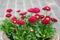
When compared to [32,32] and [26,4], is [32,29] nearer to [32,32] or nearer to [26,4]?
[32,32]

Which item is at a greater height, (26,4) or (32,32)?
(26,4)

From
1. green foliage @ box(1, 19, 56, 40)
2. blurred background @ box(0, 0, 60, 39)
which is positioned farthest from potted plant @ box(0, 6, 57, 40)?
blurred background @ box(0, 0, 60, 39)

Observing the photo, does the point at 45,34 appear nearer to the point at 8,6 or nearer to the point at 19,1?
the point at 8,6

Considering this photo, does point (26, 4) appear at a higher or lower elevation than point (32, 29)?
higher

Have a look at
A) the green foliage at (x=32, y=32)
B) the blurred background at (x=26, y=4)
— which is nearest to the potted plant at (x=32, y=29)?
the green foliage at (x=32, y=32)

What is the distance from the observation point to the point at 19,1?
4.09m

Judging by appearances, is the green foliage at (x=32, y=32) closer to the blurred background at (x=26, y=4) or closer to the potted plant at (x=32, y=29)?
the potted plant at (x=32, y=29)

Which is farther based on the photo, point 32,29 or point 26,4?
point 26,4

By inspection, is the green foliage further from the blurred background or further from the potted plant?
the blurred background

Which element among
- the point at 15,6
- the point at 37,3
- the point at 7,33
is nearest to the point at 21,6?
the point at 15,6

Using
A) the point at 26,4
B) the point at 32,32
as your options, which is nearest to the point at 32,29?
the point at 32,32

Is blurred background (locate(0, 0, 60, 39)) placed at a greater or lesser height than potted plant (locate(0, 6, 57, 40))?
greater

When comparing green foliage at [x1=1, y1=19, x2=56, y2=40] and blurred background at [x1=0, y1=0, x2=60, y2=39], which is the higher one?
blurred background at [x1=0, y1=0, x2=60, y2=39]

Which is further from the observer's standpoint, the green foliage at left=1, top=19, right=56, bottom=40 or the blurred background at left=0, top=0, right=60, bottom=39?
the blurred background at left=0, top=0, right=60, bottom=39
